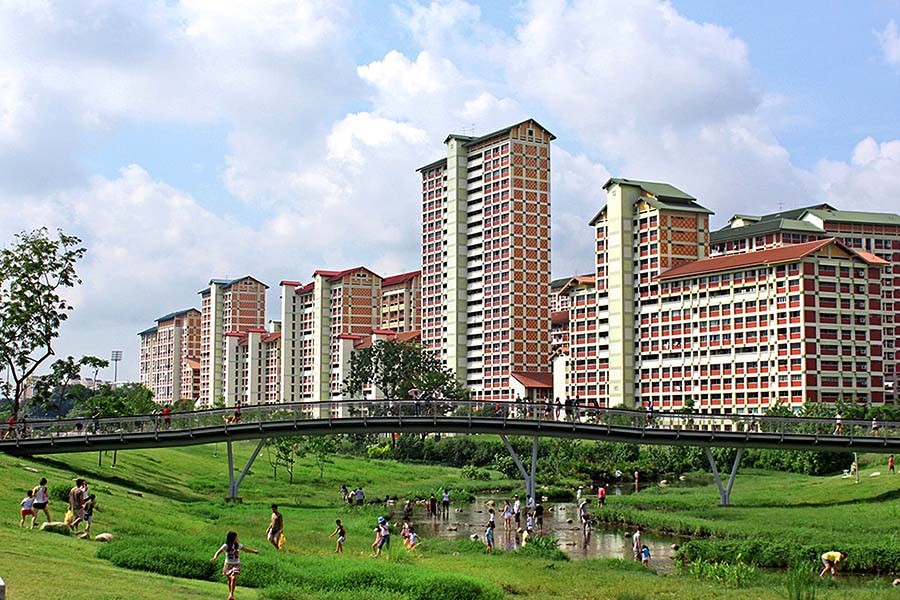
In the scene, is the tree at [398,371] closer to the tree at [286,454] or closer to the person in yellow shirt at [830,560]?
the tree at [286,454]

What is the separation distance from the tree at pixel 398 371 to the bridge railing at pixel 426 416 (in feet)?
239

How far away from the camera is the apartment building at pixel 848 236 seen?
131500 millimetres

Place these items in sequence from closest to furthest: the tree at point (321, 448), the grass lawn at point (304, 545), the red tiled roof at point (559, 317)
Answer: the grass lawn at point (304, 545) → the tree at point (321, 448) → the red tiled roof at point (559, 317)

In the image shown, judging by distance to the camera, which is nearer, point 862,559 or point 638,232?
point 862,559

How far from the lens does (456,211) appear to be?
15488 centimetres

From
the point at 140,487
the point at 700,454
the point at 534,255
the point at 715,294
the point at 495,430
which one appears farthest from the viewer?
the point at 534,255

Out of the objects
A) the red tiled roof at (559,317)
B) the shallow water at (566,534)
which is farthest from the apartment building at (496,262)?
the shallow water at (566,534)

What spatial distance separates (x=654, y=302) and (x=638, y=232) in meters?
9.99

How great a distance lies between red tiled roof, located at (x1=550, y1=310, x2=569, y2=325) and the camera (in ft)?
493

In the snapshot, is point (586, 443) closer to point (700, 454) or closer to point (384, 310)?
point (700, 454)

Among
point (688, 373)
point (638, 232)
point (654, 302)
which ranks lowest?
point (688, 373)

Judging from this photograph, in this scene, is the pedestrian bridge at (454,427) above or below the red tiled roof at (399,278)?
below

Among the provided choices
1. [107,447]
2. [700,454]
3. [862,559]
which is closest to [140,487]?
[107,447]

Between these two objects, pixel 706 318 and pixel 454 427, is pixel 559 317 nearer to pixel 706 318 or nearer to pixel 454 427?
pixel 706 318
